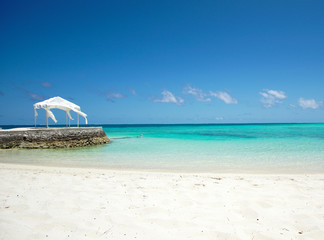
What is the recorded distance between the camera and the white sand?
292cm

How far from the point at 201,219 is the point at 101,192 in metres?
2.59

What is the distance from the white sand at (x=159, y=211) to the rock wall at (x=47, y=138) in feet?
43.5

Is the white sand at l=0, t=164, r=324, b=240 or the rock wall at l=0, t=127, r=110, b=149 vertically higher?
the rock wall at l=0, t=127, r=110, b=149

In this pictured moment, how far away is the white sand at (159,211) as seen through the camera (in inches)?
115

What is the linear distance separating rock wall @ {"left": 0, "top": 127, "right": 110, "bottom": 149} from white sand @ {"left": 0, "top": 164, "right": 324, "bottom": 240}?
43.5ft

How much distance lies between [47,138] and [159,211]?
17066mm

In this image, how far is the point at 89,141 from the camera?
19703mm

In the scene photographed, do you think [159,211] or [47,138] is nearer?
[159,211]

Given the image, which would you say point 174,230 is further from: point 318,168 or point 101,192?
point 318,168

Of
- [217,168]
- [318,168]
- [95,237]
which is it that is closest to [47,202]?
[95,237]

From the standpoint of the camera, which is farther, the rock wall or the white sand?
the rock wall

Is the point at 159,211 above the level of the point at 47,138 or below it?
below

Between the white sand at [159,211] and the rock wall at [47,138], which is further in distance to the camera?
the rock wall at [47,138]

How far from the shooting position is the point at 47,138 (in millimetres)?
17531
